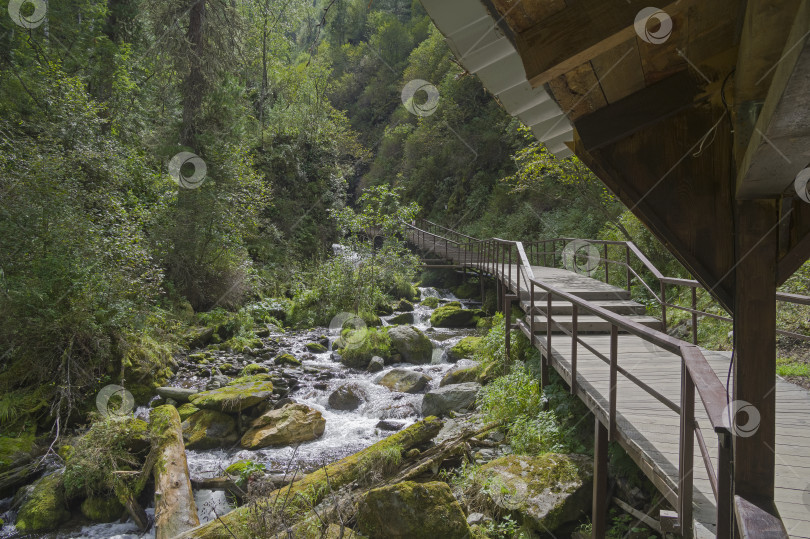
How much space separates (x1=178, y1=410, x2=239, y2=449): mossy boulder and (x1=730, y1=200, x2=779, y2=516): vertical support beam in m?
6.47

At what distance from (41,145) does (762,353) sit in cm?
1114

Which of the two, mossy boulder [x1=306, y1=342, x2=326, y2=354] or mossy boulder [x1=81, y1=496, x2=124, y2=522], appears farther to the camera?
mossy boulder [x1=306, y1=342, x2=326, y2=354]

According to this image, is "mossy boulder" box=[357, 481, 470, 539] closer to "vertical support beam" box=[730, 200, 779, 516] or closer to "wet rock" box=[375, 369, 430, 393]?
"vertical support beam" box=[730, 200, 779, 516]

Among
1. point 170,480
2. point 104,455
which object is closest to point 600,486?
point 170,480

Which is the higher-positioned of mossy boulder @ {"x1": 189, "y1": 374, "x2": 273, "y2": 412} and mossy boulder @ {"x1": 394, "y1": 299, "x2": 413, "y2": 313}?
mossy boulder @ {"x1": 394, "y1": 299, "x2": 413, "y2": 313}

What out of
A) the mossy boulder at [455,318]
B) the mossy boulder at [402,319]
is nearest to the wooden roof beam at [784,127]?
the mossy boulder at [455,318]

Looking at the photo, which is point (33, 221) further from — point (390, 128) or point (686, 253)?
point (390, 128)

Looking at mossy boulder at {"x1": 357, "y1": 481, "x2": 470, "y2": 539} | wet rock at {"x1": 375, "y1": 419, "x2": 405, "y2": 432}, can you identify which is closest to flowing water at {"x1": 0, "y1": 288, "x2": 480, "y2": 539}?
wet rock at {"x1": 375, "y1": 419, "x2": 405, "y2": 432}

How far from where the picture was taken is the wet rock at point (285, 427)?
6.46m

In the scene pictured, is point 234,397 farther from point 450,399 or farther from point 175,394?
point 450,399

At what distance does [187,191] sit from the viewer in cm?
1197

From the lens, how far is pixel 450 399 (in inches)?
276

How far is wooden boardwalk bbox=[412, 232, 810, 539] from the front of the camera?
258cm

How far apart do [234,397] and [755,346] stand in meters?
6.70
